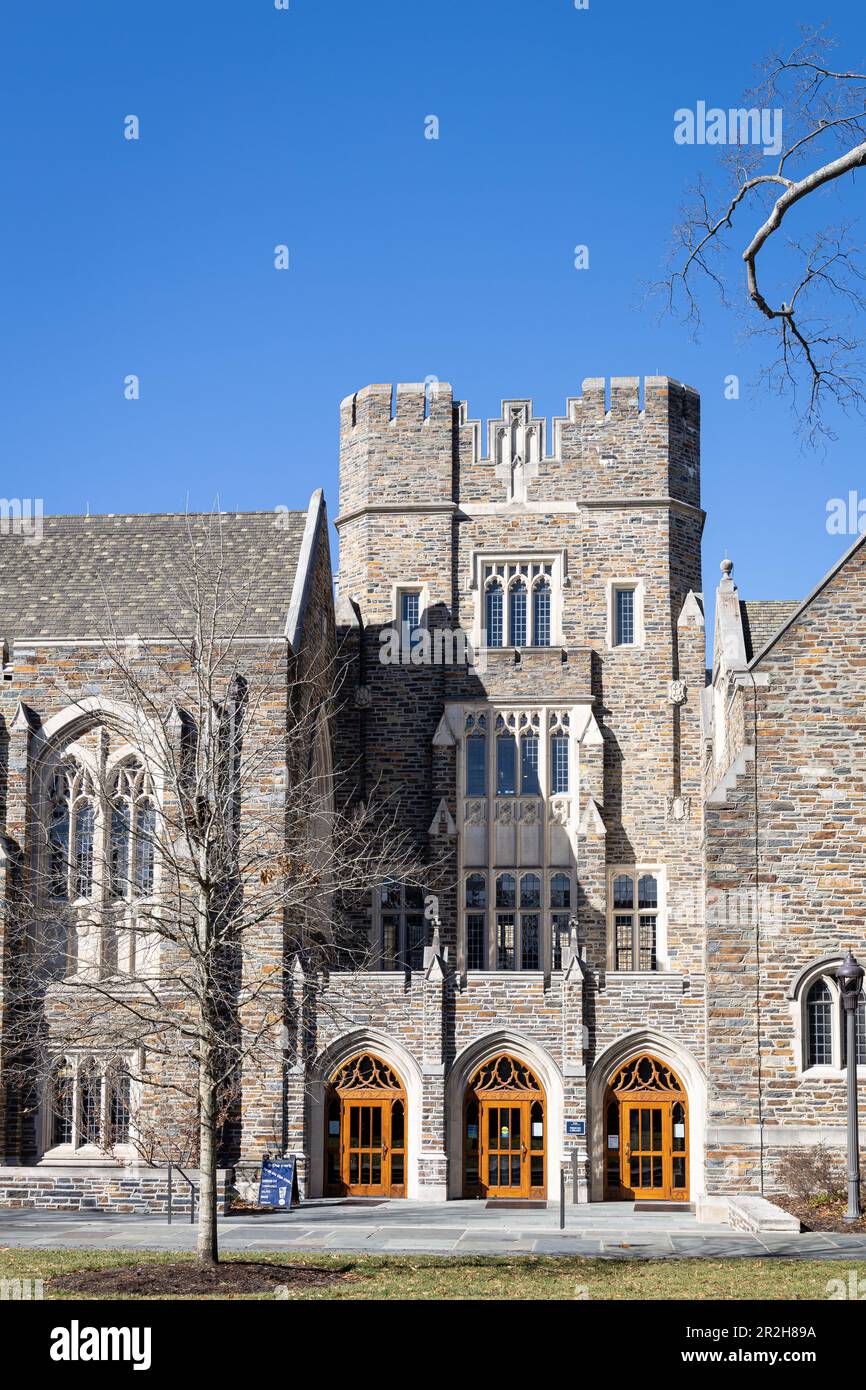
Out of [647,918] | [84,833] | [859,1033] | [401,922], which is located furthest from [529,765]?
[859,1033]

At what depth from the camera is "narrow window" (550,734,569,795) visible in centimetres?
3434

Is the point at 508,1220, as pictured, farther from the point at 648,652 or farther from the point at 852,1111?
the point at 648,652

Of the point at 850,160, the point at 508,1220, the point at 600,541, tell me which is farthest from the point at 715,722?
the point at 850,160

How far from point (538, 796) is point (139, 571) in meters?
9.40

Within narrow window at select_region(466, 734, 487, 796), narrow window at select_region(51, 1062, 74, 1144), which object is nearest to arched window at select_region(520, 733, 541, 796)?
narrow window at select_region(466, 734, 487, 796)

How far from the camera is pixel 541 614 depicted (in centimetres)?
3581

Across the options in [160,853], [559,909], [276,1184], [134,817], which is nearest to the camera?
[160,853]

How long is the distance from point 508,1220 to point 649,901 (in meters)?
10.4

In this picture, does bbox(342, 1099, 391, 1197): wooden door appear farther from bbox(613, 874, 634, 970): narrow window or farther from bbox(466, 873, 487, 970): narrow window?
bbox(613, 874, 634, 970): narrow window

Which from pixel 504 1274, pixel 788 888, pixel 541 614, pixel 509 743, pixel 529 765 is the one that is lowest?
pixel 504 1274

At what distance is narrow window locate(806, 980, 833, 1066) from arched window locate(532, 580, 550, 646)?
11.8m

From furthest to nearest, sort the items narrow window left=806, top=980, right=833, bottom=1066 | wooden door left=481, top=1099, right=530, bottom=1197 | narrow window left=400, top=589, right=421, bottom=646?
narrow window left=400, top=589, right=421, bottom=646 < wooden door left=481, top=1099, right=530, bottom=1197 < narrow window left=806, top=980, right=833, bottom=1066

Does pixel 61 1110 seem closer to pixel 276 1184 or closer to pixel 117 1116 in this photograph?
pixel 117 1116

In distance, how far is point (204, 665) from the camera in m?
21.8
